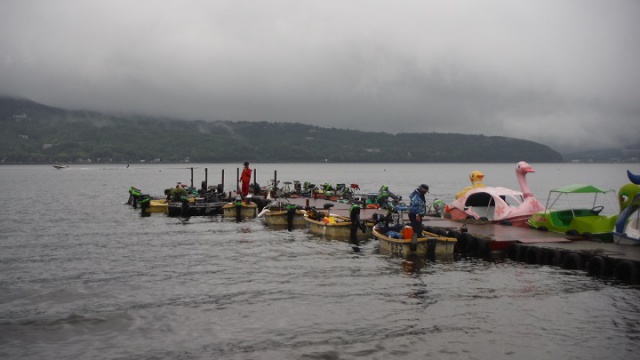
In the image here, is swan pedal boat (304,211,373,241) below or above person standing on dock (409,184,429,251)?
below

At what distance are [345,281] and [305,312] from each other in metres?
4.30

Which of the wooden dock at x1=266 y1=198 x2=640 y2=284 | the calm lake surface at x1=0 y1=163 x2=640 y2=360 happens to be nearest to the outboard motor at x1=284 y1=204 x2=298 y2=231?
the calm lake surface at x1=0 y1=163 x2=640 y2=360

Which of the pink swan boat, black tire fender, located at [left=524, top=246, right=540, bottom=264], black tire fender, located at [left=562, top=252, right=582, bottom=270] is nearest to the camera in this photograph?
black tire fender, located at [left=562, top=252, right=582, bottom=270]

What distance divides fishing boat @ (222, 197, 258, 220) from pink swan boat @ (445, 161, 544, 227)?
16024mm

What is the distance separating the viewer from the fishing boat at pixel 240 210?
138 feet

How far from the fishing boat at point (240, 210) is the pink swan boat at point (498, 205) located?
1602 centimetres

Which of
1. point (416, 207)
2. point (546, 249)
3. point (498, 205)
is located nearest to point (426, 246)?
point (416, 207)

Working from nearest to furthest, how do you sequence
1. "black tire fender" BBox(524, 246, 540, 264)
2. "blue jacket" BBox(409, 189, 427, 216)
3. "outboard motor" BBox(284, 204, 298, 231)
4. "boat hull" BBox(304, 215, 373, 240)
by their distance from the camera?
"black tire fender" BBox(524, 246, 540, 264) < "blue jacket" BBox(409, 189, 427, 216) < "boat hull" BBox(304, 215, 373, 240) < "outboard motor" BBox(284, 204, 298, 231)

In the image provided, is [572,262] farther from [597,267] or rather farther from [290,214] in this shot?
[290,214]

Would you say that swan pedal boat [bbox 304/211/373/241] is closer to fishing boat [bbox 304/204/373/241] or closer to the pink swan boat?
fishing boat [bbox 304/204/373/241]

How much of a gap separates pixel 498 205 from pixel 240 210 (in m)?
20.3

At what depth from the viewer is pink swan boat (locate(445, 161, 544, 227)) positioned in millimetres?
28984

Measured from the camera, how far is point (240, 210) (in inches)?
1657

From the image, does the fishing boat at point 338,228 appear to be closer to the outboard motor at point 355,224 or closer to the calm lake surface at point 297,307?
the outboard motor at point 355,224
